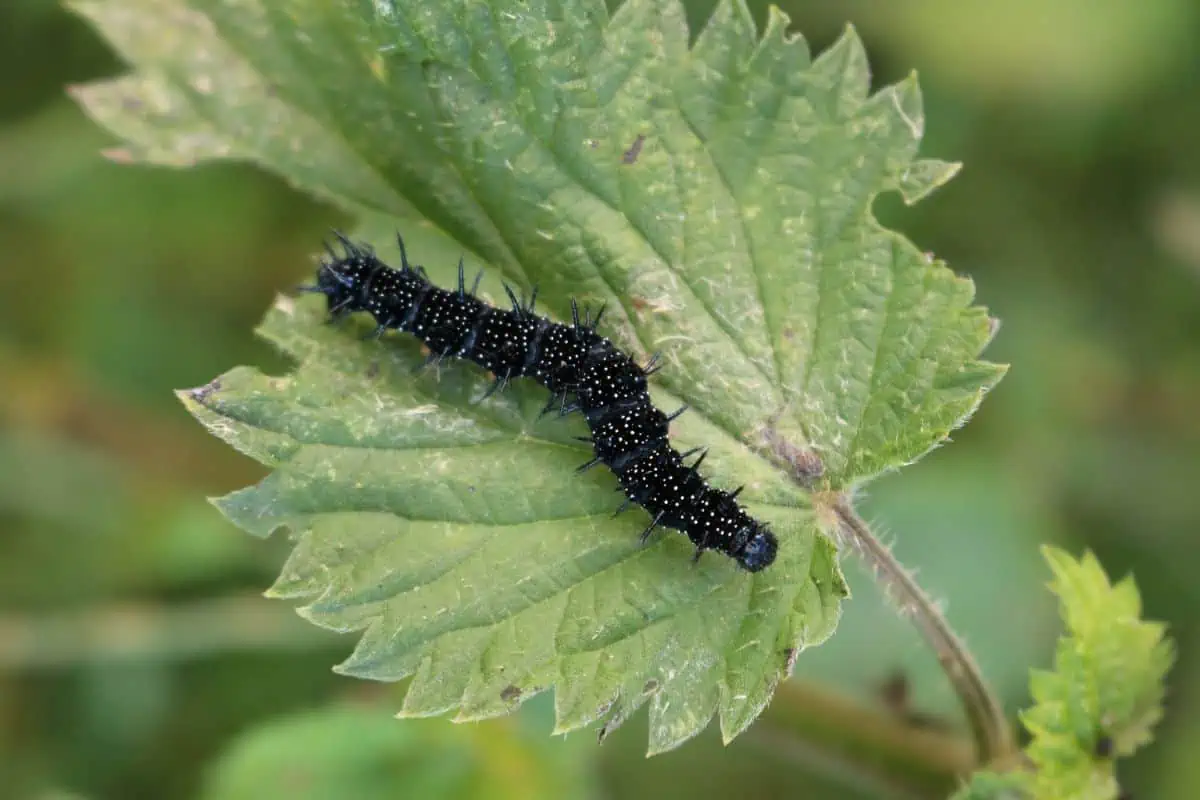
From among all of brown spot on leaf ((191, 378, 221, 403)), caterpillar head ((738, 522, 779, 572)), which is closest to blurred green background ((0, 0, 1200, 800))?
caterpillar head ((738, 522, 779, 572))

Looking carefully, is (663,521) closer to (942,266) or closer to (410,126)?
(942,266)

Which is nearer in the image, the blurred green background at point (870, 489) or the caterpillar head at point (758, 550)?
the caterpillar head at point (758, 550)

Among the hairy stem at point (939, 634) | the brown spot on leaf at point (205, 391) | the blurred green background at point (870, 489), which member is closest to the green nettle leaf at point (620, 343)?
the brown spot on leaf at point (205, 391)

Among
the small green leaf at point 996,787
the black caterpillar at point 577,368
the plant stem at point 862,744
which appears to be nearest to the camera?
the small green leaf at point 996,787

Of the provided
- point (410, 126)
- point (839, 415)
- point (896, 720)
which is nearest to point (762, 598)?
point (839, 415)

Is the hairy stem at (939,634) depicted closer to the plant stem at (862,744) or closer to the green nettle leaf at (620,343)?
the green nettle leaf at (620,343)

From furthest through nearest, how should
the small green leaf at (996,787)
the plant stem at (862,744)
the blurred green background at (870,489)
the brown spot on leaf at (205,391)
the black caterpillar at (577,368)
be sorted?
the blurred green background at (870,489) → the plant stem at (862,744) → the brown spot on leaf at (205,391) → the black caterpillar at (577,368) → the small green leaf at (996,787)
